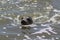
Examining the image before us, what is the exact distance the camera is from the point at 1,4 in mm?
7730

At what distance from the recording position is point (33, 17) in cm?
682

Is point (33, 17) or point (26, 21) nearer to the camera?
point (26, 21)

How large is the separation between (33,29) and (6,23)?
2.40ft

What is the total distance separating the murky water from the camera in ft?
18.6

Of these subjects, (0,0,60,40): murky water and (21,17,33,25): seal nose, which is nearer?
(0,0,60,40): murky water

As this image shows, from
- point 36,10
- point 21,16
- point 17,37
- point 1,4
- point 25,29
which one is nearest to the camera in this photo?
point 17,37

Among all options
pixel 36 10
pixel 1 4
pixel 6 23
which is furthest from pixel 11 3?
pixel 6 23

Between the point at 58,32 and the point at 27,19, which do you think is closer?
the point at 58,32

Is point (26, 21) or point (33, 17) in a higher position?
point (33, 17)

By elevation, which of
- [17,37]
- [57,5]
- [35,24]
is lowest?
[17,37]

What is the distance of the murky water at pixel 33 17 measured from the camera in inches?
224

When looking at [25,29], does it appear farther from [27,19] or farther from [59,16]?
[59,16]

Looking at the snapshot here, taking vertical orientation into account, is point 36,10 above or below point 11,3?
below

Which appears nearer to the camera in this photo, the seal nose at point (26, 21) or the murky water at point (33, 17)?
the murky water at point (33, 17)
